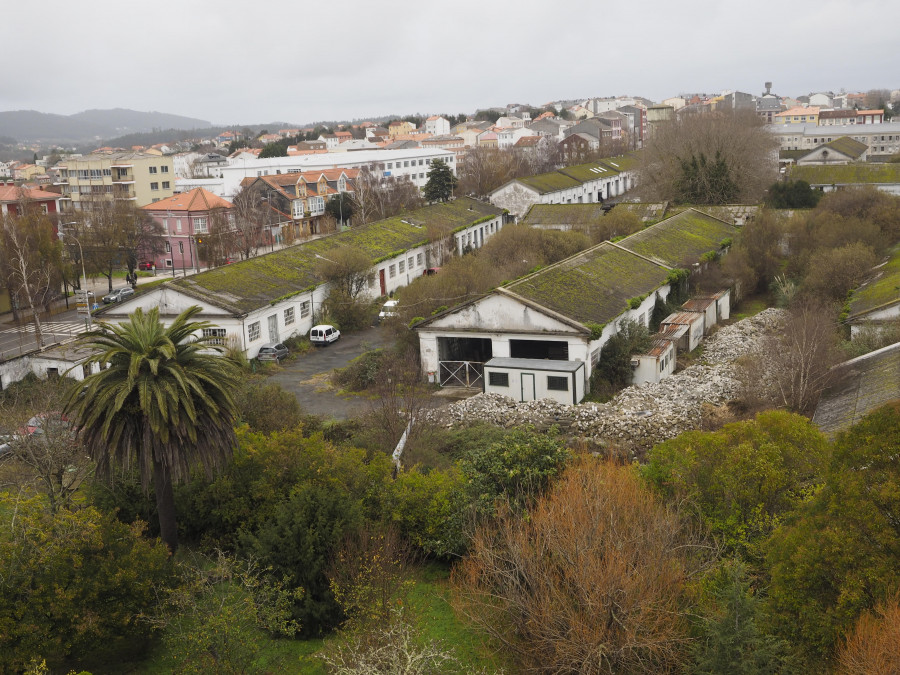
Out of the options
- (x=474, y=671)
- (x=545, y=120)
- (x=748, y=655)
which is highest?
(x=545, y=120)

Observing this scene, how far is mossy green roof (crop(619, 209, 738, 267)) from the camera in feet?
123

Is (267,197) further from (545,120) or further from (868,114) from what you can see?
(868,114)

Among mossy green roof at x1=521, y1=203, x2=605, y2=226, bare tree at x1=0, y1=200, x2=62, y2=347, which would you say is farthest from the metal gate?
mossy green roof at x1=521, y1=203, x2=605, y2=226

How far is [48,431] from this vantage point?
53.9 feet

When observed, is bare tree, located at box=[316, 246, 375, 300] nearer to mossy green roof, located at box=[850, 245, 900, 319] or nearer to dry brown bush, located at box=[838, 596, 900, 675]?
mossy green roof, located at box=[850, 245, 900, 319]

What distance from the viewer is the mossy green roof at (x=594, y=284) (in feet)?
88.4

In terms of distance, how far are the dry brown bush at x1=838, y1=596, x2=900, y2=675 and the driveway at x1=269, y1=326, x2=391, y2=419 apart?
16.5 m

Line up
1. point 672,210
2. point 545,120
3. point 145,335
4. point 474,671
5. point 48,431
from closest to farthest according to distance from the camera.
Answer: point 474,671, point 145,335, point 48,431, point 672,210, point 545,120

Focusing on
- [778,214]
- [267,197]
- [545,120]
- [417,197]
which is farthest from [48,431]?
[545,120]

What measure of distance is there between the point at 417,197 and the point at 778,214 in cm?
3310

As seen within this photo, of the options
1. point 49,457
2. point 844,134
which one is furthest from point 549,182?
point 844,134

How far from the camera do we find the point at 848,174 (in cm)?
6006

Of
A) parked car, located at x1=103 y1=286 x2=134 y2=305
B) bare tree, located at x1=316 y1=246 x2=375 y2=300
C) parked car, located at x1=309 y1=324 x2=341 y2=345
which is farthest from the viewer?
parked car, located at x1=103 y1=286 x2=134 y2=305

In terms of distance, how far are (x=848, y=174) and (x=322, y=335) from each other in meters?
46.2
